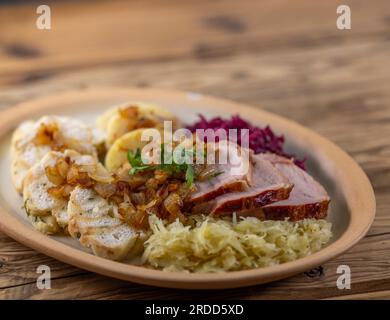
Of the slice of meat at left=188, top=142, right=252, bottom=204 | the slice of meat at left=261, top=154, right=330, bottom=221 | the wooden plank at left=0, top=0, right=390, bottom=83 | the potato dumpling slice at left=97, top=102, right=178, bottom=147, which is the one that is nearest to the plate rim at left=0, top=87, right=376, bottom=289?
the slice of meat at left=261, top=154, right=330, bottom=221

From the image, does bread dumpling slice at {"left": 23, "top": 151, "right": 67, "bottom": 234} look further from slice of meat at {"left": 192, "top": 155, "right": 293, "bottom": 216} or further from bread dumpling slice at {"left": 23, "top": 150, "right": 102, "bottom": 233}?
slice of meat at {"left": 192, "top": 155, "right": 293, "bottom": 216}

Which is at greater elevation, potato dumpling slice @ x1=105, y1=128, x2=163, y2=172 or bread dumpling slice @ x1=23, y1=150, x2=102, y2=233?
potato dumpling slice @ x1=105, y1=128, x2=163, y2=172

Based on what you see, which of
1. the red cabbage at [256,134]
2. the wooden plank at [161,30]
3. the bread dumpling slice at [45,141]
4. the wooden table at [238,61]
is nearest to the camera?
the bread dumpling slice at [45,141]

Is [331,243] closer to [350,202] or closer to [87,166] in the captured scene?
[350,202]

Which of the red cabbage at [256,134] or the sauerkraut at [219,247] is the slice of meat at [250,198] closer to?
the sauerkraut at [219,247]

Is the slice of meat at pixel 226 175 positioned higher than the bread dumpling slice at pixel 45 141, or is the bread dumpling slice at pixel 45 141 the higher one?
the bread dumpling slice at pixel 45 141

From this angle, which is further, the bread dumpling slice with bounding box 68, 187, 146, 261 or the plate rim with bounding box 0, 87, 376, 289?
the bread dumpling slice with bounding box 68, 187, 146, 261

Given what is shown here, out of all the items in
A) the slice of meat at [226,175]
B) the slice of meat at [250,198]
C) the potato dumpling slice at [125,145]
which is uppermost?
the potato dumpling slice at [125,145]

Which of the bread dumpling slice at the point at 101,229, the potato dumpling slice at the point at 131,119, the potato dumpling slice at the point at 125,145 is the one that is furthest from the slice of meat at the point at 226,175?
the potato dumpling slice at the point at 131,119
